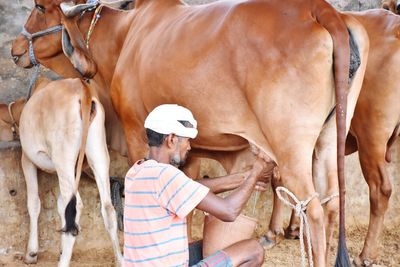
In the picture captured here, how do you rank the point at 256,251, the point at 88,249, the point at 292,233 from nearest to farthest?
the point at 256,251 → the point at 88,249 → the point at 292,233

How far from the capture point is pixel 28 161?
6.37 meters

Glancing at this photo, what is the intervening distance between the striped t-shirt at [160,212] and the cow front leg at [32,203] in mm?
2800

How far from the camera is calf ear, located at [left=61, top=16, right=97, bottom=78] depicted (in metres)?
6.60

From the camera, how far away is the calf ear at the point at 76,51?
260 inches

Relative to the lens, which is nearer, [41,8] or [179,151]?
[179,151]

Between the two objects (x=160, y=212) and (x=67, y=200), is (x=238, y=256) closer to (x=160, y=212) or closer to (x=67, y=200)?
(x=160, y=212)

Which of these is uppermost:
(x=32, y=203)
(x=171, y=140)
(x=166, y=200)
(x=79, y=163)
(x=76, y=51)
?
(x=171, y=140)

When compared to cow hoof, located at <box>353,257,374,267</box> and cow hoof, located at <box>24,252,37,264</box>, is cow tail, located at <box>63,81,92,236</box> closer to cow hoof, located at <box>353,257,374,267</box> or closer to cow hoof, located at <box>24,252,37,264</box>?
cow hoof, located at <box>24,252,37,264</box>

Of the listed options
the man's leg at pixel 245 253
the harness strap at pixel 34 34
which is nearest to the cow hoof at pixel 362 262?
the man's leg at pixel 245 253

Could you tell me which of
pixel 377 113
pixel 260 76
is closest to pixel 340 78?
pixel 260 76

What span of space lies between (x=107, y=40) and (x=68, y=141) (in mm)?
1125

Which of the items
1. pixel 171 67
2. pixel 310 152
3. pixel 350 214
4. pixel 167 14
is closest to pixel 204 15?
pixel 171 67

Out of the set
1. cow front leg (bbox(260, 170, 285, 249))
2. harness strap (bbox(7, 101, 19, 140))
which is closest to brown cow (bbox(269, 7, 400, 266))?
cow front leg (bbox(260, 170, 285, 249))

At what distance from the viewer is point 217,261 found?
155 inches
